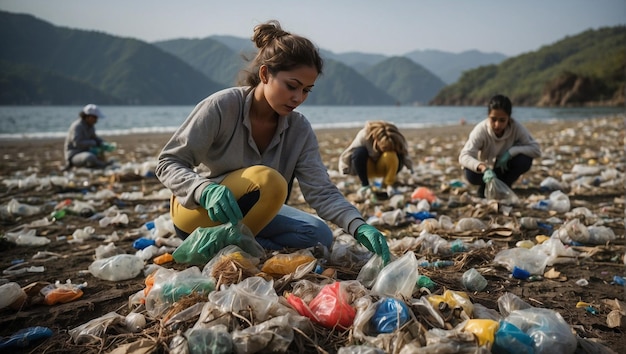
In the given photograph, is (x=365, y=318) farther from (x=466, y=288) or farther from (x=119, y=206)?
(x=119, y=206)

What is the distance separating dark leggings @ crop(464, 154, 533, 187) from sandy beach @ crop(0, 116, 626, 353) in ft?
0.80

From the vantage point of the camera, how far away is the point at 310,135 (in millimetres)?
2621

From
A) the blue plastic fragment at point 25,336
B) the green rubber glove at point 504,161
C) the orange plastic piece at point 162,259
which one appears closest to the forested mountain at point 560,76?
the green rubber glove at point 504,161

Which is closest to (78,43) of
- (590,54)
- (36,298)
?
(590,54)

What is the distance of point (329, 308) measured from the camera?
5.60 feet

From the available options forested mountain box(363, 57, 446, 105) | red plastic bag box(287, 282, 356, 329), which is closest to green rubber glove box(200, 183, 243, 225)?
red plastic bag box(287, 282, 356, 329)

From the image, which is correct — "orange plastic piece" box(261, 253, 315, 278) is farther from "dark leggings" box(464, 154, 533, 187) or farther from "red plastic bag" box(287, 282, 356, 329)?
"dark leggings" box(464, 154, 533, 187)

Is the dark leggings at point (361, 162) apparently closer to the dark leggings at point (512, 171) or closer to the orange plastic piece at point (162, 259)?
the dark leggings at point (512, 171)

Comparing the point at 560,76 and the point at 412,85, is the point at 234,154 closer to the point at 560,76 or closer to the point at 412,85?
the point at 560,76

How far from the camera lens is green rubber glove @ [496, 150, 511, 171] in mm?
4531

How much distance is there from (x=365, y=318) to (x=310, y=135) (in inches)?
52.2

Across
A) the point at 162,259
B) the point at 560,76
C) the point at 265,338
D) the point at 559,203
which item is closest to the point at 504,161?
the point at 559,203

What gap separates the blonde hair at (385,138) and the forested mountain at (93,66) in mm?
81387

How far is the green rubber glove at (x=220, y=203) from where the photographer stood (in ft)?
6.79
